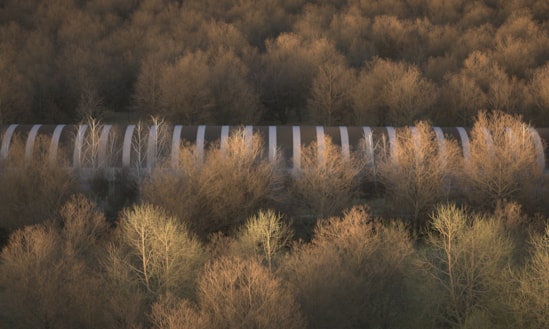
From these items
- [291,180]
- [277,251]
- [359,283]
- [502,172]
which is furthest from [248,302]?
[502,172]

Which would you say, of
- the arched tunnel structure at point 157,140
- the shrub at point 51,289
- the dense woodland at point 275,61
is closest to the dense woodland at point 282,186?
the shrub at point 51,289

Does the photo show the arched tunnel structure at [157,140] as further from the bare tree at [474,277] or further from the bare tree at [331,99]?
the bare tree at [474,277]

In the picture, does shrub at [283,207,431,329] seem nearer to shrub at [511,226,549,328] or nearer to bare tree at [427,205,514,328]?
bare tree at [427,205,514,328]

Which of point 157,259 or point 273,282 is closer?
point 273,282

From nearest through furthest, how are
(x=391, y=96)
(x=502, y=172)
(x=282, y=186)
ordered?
(x=502, y=172) < (x=282, y=186) < (x=391, y=96)

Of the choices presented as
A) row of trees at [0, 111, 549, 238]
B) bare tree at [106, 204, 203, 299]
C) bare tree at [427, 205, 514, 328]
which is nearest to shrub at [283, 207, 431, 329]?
bare tree at [427, 205, 514, 328]

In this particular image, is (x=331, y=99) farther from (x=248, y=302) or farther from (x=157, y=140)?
(x=248, y=302)
